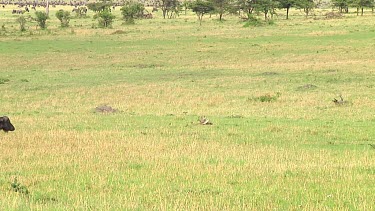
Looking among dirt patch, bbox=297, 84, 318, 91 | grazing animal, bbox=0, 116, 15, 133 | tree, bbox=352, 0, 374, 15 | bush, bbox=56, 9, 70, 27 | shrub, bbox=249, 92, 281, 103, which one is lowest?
bush, bbox=56, 9, 70, 27

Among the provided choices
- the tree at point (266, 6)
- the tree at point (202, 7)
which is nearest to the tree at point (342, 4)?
the tree at point (266, 6)

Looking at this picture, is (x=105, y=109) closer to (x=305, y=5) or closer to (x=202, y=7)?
(x=202, y=7)

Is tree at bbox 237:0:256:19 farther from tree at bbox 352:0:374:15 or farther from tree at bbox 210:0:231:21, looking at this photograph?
tree at bbox 352:0:374:15

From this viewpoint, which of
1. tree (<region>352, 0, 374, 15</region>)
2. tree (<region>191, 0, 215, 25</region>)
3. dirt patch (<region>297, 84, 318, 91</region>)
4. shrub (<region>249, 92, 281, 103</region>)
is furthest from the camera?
tree (<region>352, 0, 374, 15</region>)

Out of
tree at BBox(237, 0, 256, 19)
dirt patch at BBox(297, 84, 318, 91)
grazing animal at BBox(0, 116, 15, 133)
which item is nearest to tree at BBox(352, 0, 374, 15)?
tree at BBox(237, 0, 256, 19)

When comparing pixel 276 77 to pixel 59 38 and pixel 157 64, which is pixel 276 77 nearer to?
pixel 157 64

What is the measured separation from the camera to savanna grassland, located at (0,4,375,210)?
9195 millimetres

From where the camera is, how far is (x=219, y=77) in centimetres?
3212

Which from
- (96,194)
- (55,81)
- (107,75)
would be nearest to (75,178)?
(96,194)

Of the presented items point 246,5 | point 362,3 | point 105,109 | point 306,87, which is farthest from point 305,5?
point 105,109

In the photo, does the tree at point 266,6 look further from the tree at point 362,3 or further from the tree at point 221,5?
the tree at point 362,3

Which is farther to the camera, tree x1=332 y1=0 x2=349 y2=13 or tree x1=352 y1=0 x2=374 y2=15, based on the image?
tree x1=332 y1=0 x2=349 y2=13

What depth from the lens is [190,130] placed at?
17.2m

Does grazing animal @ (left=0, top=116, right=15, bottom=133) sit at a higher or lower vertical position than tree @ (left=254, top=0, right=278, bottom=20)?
higher
